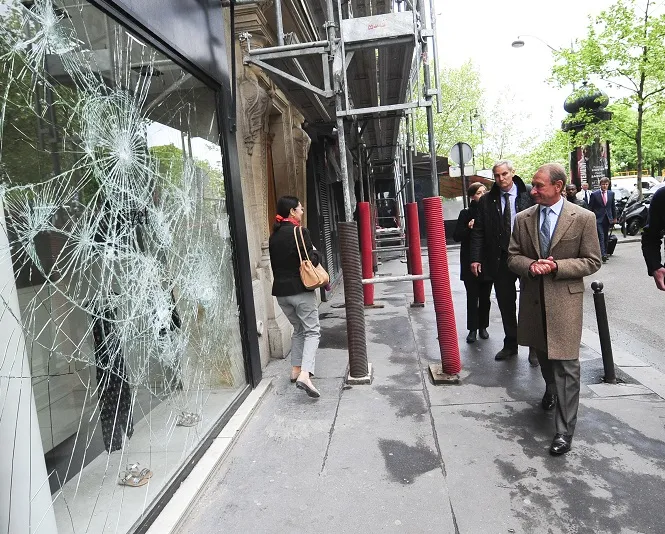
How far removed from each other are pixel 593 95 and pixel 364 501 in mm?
18186

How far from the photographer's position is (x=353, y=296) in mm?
4562

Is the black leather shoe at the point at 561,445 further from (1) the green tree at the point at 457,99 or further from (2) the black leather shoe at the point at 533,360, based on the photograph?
(1) the green tree at the point at 457,99

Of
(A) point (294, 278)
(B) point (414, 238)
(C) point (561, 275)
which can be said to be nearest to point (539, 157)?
(B) point (414, 238)

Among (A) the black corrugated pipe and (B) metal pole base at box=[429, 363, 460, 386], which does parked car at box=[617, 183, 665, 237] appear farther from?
(A) the black corrugated pipe

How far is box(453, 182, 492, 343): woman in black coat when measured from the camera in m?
5.62

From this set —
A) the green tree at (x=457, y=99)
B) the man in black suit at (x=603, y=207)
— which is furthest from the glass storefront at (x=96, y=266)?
the green tree at (x=457, y=99)

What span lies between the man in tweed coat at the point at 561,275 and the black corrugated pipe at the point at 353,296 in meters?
1.53

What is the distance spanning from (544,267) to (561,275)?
115mm

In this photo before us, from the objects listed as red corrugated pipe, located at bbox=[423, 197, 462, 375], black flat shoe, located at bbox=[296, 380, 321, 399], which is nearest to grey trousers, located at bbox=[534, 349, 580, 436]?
red corrugated pipe, located at bbox=[423, 197, 462, 375]

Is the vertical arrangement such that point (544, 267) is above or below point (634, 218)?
above

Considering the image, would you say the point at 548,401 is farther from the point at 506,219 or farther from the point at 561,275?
the point at 506,219

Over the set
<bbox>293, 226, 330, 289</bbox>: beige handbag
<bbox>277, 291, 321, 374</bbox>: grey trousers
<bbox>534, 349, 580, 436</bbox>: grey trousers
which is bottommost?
<bbox>534, 349, 580, 436</bbox>: grey trousers

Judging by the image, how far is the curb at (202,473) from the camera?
2693mm

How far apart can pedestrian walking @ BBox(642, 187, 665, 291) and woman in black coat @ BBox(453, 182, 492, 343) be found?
2.02m
